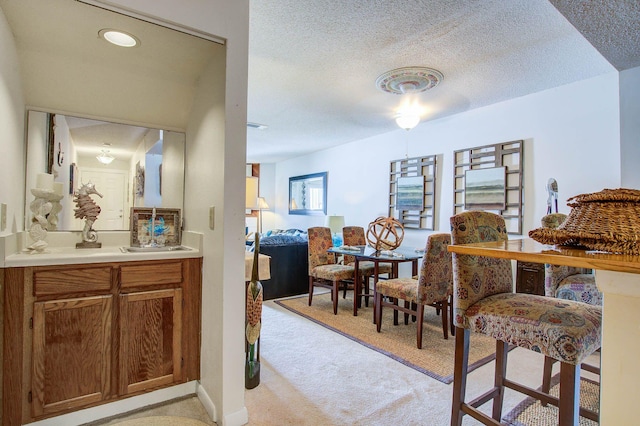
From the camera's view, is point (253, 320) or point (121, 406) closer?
point (121, 406)

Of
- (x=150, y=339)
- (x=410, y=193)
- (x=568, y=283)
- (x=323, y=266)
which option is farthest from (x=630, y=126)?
(x=150, y=339)

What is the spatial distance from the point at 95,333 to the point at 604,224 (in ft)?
Answer: 7.43

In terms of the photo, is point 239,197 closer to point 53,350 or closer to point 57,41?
point 53,350

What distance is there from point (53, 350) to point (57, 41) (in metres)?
1.66

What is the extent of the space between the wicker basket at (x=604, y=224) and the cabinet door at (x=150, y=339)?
193 cm

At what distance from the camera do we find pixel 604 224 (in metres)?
0.92

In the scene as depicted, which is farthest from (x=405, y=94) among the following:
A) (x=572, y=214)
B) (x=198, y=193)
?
(x=572, y=214)

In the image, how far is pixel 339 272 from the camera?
3754 millimetres

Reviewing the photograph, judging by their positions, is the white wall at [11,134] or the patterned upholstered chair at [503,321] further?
the white wall at [11,134]

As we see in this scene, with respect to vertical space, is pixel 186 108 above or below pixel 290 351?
above

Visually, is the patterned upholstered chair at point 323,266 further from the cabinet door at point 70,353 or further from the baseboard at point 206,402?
the cabinet door at point 70,353

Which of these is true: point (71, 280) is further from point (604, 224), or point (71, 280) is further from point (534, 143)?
point (534, 143)

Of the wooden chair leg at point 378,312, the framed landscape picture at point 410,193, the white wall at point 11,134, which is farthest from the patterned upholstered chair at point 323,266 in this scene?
the white wall at point 11,134

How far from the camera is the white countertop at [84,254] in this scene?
1584mm
